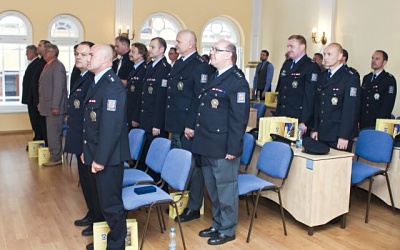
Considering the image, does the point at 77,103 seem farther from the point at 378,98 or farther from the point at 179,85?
the point at 378,98

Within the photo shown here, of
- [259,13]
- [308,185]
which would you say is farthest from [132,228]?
[259,13]

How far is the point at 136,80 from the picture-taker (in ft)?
16.6

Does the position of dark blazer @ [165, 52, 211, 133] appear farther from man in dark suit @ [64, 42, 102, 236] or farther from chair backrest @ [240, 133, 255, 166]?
man in dark suit @ [64, 42, 102, 236]

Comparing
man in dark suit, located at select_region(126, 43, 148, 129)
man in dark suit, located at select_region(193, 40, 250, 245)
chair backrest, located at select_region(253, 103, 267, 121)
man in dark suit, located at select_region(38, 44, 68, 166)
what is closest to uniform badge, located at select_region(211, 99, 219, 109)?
man in dark suit, located at select_region(193, 40, 250, 245)

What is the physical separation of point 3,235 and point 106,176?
49.2 inches

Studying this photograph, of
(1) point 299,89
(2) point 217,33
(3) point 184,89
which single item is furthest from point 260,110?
(2) point 217,33

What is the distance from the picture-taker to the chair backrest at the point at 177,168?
335 cm

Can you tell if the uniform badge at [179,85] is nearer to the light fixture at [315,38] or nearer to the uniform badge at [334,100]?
the uniform badge at [334,100]

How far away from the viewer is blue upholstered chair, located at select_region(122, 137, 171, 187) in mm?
3738

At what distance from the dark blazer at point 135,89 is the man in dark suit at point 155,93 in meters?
0.26

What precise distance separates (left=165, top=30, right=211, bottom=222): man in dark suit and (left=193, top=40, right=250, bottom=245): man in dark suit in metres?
0.43

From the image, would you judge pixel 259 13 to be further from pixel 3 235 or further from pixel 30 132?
pixel 3 235

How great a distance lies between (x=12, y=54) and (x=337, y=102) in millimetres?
6798

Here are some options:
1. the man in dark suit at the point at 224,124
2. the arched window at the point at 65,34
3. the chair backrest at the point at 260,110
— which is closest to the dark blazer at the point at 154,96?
the man in dark suit at the point at 224,124
